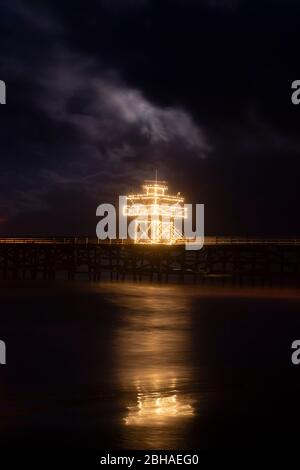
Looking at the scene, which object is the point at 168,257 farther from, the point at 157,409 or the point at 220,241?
the point at 157,409

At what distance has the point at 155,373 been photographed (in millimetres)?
13234

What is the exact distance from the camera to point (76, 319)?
23344 millimetres

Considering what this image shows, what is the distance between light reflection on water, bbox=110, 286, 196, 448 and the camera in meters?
9.55

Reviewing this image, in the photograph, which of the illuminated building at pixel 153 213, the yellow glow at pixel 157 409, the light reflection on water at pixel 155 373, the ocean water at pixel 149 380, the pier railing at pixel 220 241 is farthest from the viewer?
the illuminated building at pixel 153 213

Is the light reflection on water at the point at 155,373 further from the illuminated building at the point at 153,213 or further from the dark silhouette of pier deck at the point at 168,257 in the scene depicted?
the illuminated building at the point at 153,213

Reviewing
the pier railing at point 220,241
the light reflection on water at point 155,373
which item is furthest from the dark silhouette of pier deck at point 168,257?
the light reflection on water at point 155,373

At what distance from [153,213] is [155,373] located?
3772 cm

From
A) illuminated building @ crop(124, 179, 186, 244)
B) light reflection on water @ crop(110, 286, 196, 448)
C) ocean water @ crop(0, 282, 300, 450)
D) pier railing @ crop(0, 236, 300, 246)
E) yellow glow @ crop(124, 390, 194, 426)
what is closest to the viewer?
ocean water @ crop(0, 282, 300, 450)

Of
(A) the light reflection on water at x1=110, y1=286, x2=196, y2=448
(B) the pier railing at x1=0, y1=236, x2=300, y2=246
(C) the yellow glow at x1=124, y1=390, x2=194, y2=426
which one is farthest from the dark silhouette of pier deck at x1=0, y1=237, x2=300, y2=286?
(C) the yellow glow at x1=124, y1=390, x2=194, y2=426

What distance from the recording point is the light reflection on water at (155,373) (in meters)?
9.55

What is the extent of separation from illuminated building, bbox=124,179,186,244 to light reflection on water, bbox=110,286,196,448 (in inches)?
955

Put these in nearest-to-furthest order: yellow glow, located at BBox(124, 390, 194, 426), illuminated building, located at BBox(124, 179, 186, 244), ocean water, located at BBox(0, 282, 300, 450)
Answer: ocean water, located at BBox(0, 282, 300, 450), yellow glow, located at BBox(124, 390, 194, 426), illuminated building, located at BBox(124, 179, 186, 244)

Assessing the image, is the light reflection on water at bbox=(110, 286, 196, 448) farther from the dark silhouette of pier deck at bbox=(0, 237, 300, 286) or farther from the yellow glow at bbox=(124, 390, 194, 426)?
the dark silhouette of pier deck at bbox=(0, 237, 300, 286)

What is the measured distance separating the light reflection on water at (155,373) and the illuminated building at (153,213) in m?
24.3
